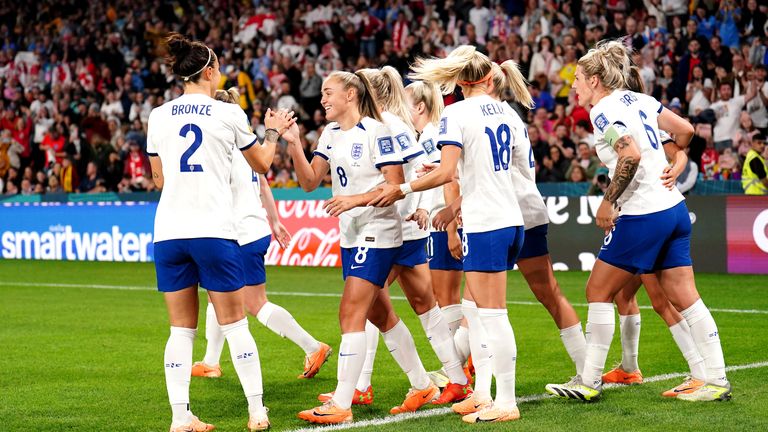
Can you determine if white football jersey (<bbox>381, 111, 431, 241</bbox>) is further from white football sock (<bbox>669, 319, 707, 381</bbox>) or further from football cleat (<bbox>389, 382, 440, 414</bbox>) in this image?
white football sock (<bbox>669, 319, 707, 381</bbox>)

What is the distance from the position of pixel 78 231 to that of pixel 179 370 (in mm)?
16375

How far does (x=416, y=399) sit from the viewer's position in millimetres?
6883

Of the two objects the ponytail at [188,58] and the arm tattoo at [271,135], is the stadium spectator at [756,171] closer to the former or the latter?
the arm tattoo at [271,135]

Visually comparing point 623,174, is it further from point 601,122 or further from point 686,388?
point 686,388

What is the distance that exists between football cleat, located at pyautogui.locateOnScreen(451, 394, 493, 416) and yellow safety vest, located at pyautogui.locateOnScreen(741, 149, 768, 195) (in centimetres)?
981

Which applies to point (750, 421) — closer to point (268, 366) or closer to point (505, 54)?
point (268, 366)

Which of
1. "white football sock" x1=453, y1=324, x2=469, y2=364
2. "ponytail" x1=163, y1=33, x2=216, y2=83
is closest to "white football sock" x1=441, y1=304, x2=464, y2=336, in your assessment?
"white football sock" x1=453, y1=324, x2=469, y2=364

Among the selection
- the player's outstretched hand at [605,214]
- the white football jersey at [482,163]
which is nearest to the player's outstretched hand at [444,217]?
the white football jersey at [482,163]


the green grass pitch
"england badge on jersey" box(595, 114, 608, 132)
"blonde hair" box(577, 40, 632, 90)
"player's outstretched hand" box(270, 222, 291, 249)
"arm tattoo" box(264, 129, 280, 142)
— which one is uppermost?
"blonde hair" box(577, 40, 632, 90)

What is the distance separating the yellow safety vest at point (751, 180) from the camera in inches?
596

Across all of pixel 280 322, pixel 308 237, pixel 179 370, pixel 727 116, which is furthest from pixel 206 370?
pixel 727 116

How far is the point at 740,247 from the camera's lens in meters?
15.2

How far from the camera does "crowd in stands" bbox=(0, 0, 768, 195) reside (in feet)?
59.9

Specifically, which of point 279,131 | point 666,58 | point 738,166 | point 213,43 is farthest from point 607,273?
point 213,43
